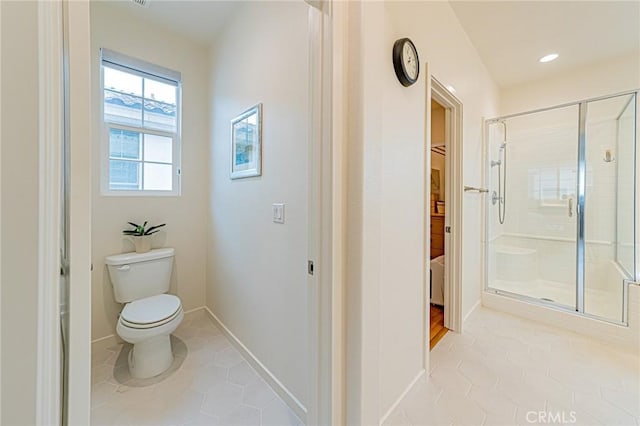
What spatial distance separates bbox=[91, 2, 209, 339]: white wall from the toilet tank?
0.17 m

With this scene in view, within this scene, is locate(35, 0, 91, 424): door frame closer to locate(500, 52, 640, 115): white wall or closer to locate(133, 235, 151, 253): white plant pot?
locate(133, 235, 151, 253): white plant pot

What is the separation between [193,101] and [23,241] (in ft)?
7.46

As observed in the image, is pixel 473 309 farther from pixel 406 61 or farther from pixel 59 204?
pixel 59 204

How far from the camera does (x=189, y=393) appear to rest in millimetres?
1497

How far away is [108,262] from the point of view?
1863 millimetres

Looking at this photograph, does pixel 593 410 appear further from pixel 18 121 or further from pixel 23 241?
pixel 18 121

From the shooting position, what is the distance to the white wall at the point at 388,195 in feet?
3.31

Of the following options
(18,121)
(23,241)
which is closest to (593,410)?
(23,241)

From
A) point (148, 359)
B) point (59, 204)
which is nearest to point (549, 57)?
point (59, 204)

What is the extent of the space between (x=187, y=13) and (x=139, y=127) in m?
1.00

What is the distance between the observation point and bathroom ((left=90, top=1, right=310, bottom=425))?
138 centimetres

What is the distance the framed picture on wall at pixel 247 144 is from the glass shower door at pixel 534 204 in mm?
2591

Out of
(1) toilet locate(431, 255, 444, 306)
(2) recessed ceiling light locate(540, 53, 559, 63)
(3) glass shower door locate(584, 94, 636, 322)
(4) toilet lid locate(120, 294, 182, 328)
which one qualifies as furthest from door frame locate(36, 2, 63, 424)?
(2) recessed ceiling light locate(540, 53, 559, 63)

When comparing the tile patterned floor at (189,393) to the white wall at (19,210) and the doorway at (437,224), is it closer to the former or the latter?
the white wall at (19,210)
